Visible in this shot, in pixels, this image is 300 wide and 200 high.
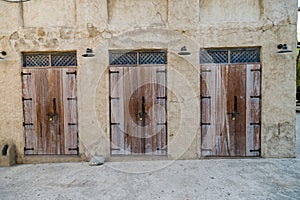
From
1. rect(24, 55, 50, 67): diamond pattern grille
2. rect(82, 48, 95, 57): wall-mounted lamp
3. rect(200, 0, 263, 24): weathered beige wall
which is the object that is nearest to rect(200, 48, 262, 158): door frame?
rect(200, 0, 263, 24): weathered beige wall

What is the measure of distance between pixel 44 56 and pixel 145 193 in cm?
369

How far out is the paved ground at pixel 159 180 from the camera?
301cm

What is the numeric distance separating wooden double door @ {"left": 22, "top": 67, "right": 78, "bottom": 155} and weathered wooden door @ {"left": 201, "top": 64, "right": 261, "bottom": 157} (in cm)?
303

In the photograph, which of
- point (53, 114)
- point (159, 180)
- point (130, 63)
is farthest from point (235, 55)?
point (53, 114)

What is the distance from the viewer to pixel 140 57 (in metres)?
4.34

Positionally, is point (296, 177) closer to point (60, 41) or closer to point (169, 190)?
point (169, 190)

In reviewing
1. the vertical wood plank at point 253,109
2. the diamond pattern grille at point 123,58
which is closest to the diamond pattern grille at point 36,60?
the diamond pattern grille at point 123,58

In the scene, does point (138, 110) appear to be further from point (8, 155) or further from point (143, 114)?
point (8, 155)

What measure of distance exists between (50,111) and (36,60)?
1.23 meters

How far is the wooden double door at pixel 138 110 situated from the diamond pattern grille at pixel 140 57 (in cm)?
16

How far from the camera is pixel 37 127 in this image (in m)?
4.38

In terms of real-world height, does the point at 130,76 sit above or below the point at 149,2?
below

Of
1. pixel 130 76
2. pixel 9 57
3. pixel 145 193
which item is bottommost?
pixel 145 193

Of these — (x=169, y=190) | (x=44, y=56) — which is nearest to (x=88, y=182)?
(x=169, y=190)
